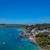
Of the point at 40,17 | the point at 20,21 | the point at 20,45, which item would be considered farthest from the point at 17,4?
the point at 20,45

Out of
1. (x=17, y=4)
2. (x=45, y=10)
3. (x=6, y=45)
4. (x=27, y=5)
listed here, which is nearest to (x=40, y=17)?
(x=45, y=10)

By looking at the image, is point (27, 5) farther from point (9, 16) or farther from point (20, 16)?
point (9, 16)

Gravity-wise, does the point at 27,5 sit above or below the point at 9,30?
above

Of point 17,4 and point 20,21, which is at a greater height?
point 17,4

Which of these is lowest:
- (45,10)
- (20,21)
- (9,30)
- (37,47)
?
(37,47)

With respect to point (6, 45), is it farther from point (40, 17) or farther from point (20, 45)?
point (40, 17)

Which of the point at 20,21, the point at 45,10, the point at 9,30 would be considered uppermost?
the point at 45,10
